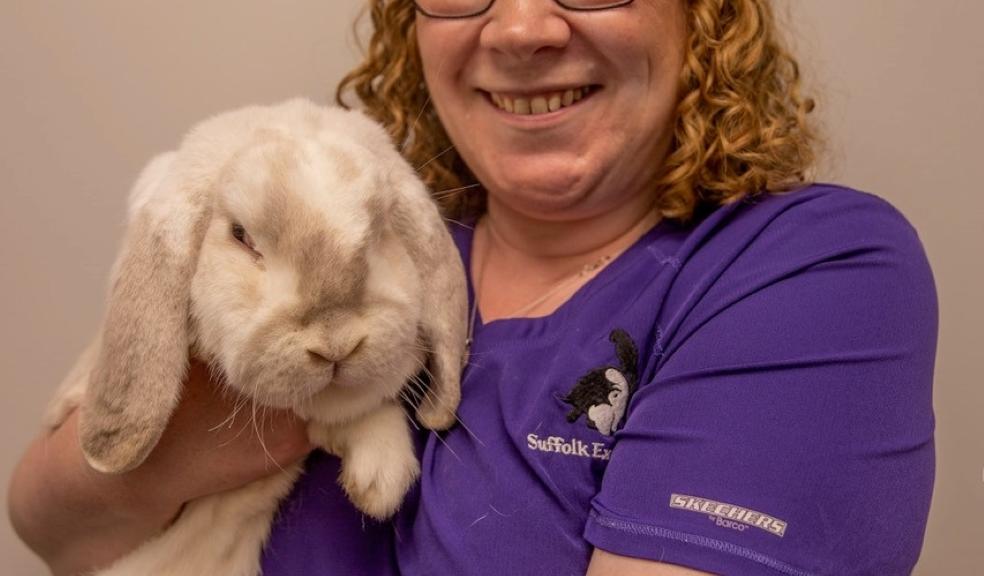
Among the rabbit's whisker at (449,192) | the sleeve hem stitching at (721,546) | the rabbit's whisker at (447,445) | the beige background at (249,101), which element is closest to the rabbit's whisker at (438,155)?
the rabbit's whisker at (449,192)

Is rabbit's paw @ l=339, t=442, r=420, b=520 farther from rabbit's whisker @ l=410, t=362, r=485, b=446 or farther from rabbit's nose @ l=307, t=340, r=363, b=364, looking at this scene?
rabbit's nose @ l=307, t=340, r=363, b=364

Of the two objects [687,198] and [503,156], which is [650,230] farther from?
[503,156]

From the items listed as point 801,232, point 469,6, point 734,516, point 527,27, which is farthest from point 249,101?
point 734,516

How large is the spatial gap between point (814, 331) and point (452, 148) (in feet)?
2.75

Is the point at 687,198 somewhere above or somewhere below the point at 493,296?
above

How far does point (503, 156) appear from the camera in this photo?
53.2 inches

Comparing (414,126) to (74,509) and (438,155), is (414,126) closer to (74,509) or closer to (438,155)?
(438,155)

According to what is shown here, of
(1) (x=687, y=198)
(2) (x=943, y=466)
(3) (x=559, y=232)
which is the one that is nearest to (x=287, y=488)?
(3) (x=559, y=232)

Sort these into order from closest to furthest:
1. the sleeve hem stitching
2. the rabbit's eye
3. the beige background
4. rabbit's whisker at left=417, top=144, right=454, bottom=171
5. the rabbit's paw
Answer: the sleeve hem stitching → the rabbit's eye → the rabbit's paw → rabbit's whisker at left=417, top=144, right=454, bottom=171 → the beige background

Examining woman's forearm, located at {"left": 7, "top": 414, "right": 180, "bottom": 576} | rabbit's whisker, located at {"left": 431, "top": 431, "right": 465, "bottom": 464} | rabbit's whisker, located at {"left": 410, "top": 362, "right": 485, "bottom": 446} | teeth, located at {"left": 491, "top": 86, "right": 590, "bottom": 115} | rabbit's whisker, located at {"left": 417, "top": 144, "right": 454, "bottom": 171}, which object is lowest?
woman's forearm, located at {"left": 7, "top": 414, "right": 180, "bottom": 576}

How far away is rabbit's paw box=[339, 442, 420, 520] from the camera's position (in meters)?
1.15

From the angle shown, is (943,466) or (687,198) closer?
(687,198)

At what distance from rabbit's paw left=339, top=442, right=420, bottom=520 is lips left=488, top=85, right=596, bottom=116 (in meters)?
0.53

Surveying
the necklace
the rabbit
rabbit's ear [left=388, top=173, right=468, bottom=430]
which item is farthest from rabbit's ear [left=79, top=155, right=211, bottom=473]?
the necklace
